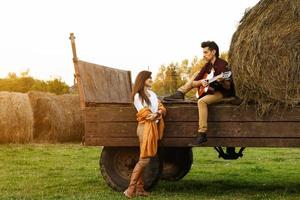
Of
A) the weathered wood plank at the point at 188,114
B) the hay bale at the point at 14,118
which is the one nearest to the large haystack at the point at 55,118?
the hay bale at the point at 14,118

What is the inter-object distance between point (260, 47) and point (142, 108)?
1.68 meters

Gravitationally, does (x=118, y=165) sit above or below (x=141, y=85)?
below

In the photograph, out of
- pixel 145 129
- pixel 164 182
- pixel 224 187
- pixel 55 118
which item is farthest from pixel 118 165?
pixel 55 118

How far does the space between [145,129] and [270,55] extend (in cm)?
182

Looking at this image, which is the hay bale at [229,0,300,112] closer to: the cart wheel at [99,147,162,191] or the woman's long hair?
the woman's long hair

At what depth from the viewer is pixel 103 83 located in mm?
9727

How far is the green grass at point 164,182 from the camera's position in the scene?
8641mm

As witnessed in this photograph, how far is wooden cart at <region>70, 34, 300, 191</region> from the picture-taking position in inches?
314

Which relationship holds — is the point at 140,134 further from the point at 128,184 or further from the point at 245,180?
the point at 245,180

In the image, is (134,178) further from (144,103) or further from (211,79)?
(211,79)

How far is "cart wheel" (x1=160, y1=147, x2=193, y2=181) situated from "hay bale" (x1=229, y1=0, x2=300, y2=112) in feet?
7.41

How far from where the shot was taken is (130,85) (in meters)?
10.9

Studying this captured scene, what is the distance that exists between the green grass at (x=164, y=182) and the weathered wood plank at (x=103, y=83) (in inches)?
52.5

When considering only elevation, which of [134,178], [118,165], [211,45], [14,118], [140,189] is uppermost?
[211,45]
